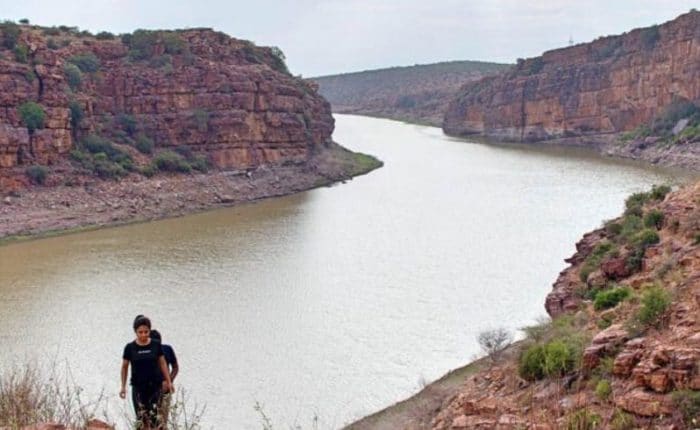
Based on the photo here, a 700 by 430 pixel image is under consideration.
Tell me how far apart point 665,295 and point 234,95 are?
1539 inches

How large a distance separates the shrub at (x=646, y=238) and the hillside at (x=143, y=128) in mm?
24268

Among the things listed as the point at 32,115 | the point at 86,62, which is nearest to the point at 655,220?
the point at 32,115

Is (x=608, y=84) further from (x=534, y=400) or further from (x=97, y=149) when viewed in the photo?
(x=534, y=400)

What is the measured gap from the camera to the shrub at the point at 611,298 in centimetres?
1138

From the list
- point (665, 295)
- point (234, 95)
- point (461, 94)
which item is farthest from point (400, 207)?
point (461, 94)

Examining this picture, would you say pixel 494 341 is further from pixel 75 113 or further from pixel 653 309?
pixel 75 113

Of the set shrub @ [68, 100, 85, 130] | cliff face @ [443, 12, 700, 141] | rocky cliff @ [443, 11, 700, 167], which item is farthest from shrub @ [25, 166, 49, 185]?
cliff face @ [443, 12, 700, 141]

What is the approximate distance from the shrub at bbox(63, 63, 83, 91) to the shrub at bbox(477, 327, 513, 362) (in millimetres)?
32221

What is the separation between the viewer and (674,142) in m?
53.2

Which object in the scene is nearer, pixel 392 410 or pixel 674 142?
pixel 392 410

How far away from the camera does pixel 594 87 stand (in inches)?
2874

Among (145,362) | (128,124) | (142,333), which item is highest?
(142,333)

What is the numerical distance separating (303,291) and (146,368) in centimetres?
1352

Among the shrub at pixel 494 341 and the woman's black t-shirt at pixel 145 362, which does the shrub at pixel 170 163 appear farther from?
the woman's black t-shirt at pixel 145 362
